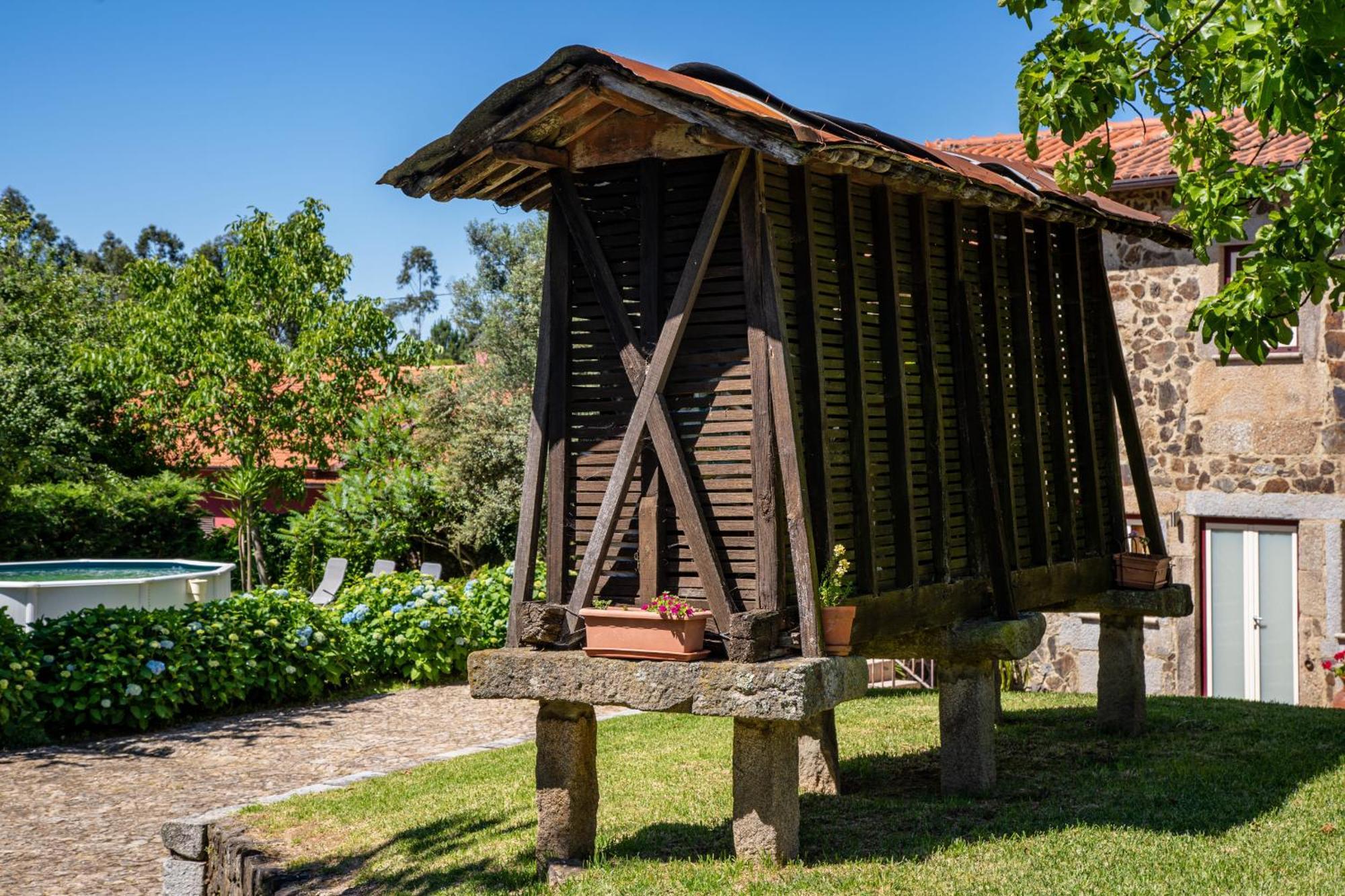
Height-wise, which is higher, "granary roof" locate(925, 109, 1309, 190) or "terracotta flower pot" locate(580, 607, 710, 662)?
"granary roof" locate(925, 109, 1309, 190)

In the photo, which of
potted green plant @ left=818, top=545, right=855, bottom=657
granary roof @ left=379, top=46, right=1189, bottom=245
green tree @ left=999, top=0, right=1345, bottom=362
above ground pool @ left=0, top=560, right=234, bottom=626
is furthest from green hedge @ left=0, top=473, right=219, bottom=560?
green tree @ left=999, top=0, right=1345, bottom=362

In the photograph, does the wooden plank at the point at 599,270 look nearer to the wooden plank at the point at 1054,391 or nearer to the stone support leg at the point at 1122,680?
the wooden plank at the point at 1054,391

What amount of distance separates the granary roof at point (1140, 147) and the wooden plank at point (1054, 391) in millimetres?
2804

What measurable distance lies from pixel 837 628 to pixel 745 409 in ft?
3.59

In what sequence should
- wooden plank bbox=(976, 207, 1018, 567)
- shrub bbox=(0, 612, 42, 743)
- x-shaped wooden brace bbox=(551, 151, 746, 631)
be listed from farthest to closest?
shrub bbox=(0, 612, 42, 743), wooden plank bbox=(976, 207, 1018, 567), x-shaped wooden brace bbox=(551, 151, 746, 631)

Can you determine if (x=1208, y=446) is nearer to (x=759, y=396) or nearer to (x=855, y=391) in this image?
(x=855, y=391)

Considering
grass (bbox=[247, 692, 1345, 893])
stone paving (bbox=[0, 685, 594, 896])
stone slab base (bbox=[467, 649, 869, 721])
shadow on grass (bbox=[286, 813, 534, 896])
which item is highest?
stone slab base (bbox=[467, 649, 869, 721])

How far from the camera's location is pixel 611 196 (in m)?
6.60

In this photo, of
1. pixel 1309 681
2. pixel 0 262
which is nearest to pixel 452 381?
pixel 0 262

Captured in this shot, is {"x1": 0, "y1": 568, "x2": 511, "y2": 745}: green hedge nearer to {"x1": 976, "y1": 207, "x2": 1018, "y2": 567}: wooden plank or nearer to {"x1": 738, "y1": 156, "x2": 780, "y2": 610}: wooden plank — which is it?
{"x1": 976, "y1": 207, "x2": 1018, "y2": 567}: wooden plank

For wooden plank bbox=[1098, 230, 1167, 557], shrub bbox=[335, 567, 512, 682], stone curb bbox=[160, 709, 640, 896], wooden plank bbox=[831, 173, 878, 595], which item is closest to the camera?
wooden plank bbox=[831, 173, 878, 595]

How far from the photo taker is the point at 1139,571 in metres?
9.41

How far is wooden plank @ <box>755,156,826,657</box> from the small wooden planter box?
14.3ft

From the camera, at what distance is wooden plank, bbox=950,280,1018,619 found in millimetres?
7637
